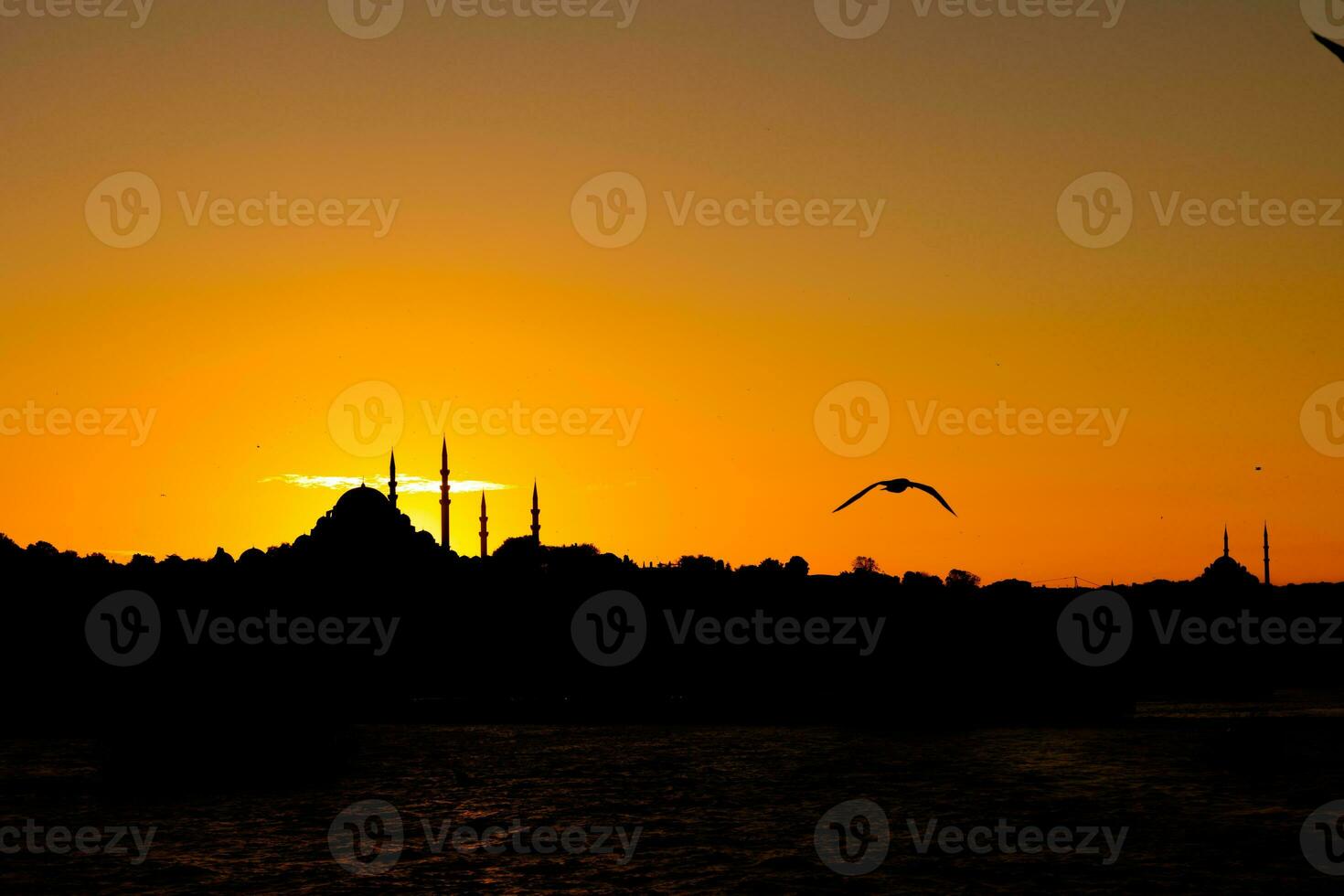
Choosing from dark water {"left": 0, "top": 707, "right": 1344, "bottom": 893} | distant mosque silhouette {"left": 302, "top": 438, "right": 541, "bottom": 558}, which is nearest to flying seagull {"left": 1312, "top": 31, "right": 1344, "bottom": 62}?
dark water {"left": 0, "top": 707, "right": 1344, "bottom": 893}

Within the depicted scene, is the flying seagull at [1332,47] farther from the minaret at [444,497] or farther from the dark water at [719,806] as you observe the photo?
the minaret at [444,497]

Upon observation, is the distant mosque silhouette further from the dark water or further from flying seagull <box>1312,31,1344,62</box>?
flying seagull <box>1312,31,1344,62</box>

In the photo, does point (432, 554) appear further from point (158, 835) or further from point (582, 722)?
point (158, 835)

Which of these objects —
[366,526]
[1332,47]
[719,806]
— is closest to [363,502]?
[366,526]

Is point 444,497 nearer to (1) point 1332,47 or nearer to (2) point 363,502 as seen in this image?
(2) point 363,502

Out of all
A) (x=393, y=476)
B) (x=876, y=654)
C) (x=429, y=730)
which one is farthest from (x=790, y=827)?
(x=393, y=476)

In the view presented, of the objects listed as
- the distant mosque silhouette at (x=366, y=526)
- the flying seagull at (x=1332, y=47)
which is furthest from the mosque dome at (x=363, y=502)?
the flying seagull at (x=1332, y=47)

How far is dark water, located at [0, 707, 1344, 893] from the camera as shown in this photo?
52844 millimetres

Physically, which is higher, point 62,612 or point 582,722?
point 62,612

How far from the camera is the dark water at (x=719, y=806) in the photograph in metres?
52.8

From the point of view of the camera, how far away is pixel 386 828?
65.5 metres

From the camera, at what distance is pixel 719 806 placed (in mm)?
73375

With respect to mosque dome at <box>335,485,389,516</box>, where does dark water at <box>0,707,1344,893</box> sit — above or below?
below

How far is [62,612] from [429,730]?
53.5 meters
